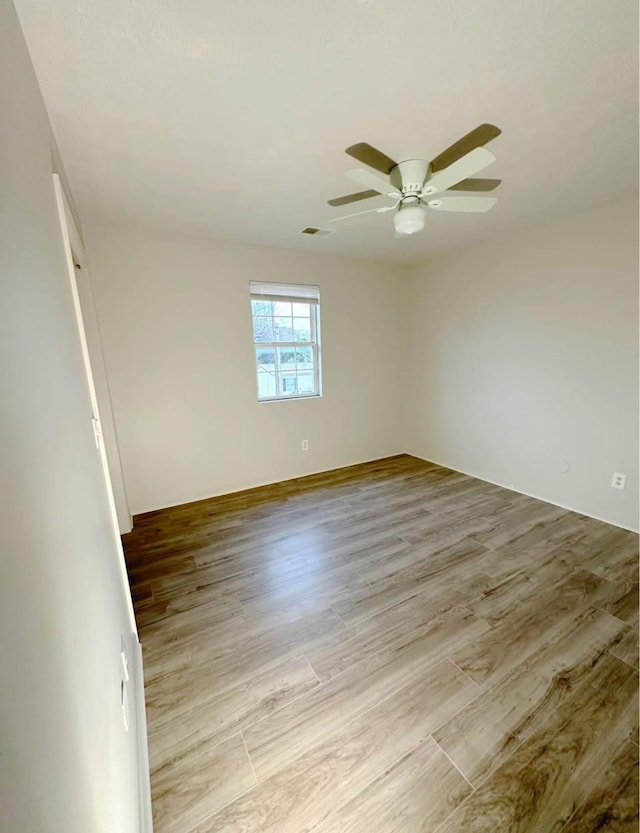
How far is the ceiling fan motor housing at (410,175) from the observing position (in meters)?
1.67

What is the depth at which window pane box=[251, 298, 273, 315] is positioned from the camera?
10.6 ft

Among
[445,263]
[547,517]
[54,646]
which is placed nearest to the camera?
[54,646]

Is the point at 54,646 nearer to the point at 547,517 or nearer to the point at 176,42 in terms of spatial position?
the point at 176,42

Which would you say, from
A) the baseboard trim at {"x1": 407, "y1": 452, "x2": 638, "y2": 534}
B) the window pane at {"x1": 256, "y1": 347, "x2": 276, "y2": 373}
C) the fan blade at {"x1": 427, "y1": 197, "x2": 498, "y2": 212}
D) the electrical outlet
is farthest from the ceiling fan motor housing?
the baseboard trim at {"x1": 407, "y1": 452, "x2": 638, "y2": 534}

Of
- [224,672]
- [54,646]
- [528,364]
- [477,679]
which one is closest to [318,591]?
[224,672]

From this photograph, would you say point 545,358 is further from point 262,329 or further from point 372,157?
point 262,329

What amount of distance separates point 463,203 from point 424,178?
25 centimetres

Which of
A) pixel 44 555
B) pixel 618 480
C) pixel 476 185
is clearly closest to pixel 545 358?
pixel 618 480

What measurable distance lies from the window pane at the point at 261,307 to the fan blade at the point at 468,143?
196 centimetres

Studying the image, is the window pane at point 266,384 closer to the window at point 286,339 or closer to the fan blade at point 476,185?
the window at point 286,339

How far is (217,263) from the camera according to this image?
297 cm

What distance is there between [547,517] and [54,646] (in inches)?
129

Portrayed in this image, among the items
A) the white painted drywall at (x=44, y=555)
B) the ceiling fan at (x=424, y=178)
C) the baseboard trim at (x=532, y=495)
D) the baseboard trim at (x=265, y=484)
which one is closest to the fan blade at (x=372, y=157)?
the ceiling fan at (x=424, y=178)

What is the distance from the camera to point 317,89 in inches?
50.2
